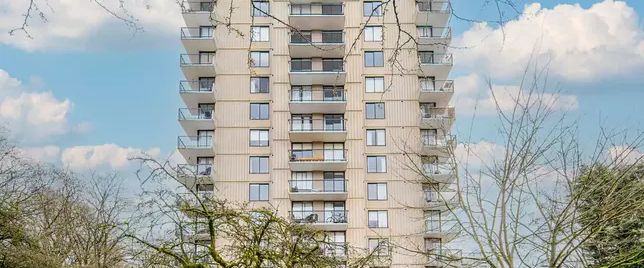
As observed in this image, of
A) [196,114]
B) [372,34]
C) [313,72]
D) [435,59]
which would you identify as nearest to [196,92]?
[196,114]

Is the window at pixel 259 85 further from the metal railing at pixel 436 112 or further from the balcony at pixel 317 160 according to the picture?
the metal railing at pixel 436 112

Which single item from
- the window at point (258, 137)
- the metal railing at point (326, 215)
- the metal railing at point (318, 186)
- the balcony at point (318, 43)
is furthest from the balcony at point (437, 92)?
the window at point (258, 137)

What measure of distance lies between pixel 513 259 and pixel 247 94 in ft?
81.3

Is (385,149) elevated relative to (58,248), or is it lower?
elevated

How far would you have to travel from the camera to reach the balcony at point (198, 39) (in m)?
34.7

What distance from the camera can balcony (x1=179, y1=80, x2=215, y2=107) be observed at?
34281mm

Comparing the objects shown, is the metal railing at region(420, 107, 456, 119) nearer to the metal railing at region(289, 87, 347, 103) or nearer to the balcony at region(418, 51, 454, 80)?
the balcony at region(418, 51, 454, 80)

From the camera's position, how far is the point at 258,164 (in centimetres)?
3412

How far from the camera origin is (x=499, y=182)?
12195 millimetres

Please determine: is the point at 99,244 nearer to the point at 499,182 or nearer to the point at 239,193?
the point at 239,193

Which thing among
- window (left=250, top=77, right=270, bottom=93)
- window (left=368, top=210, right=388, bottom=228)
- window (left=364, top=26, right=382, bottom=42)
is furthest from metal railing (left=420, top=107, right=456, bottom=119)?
window (left=250, top=77, right=270, bottom=93)

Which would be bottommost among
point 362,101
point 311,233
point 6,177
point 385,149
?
point 311,233

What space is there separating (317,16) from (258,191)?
8.87 m

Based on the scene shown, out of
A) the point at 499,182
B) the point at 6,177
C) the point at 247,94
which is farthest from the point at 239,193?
the point at 499,182
